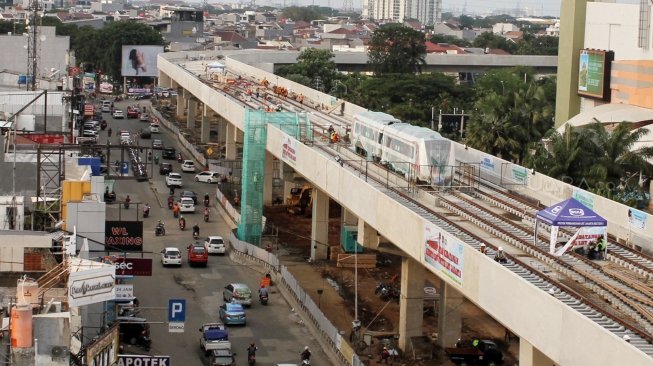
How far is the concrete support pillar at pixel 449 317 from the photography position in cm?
4106

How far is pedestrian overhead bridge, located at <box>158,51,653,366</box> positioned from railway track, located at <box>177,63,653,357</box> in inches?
2.3

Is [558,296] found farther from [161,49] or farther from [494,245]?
[161,49]

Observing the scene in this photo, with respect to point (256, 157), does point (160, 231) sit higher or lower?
lower

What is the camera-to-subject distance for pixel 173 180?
238 feet

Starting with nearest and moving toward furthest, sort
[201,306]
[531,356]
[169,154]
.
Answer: [531,356], [201,306], [169,154]

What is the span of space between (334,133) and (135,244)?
60.7 feet

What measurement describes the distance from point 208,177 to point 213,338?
3620cm

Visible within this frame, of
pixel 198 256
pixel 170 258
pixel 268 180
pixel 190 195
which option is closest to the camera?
pixel 170 258

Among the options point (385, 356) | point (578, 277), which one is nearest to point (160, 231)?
point (385, 356)

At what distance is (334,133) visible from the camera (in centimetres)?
5878

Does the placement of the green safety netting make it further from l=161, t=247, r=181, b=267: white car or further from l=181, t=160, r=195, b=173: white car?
l=181, t=160, r=195, b=173: white car

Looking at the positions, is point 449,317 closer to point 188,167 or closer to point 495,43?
point 188,167

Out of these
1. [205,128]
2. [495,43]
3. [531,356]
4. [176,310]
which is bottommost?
[205,128]

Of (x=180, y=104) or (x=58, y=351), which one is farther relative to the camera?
(x=180, y=104)
